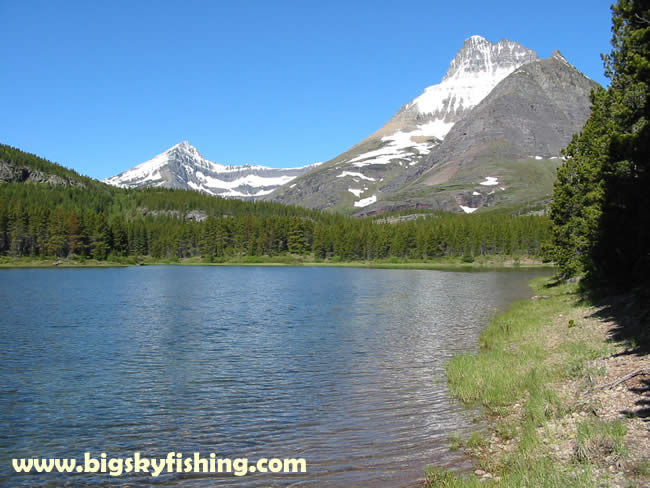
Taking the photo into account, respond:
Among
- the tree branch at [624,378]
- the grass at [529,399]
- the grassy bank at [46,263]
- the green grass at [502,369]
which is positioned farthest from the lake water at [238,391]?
the grassy bank at [46,263]

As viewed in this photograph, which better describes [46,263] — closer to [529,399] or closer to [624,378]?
[529,399]

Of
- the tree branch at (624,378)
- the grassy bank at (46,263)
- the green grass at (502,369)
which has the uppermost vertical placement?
the grassy bank at (46,263)

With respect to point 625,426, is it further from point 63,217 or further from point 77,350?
point 63,217

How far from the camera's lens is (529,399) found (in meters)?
20.2

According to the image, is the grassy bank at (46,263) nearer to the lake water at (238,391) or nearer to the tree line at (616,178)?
the lake water at (238,391)

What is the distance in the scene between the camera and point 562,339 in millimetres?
30562

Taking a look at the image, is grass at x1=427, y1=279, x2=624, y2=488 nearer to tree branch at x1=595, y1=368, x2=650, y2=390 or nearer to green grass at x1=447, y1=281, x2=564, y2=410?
green grass at x1=447, y1=281, x2=564, y2=410

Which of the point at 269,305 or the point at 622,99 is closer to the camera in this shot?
the point at 622,99

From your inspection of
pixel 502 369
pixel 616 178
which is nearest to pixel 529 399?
pixel 502 369

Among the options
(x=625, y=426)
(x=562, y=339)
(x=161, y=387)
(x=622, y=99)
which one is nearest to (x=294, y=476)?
(x=625, y=426)

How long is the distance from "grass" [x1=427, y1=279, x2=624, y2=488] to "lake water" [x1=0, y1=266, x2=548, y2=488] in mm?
1259

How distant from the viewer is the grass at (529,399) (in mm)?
13234

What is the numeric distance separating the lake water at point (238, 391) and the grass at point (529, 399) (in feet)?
4.13

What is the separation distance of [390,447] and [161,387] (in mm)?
13380
